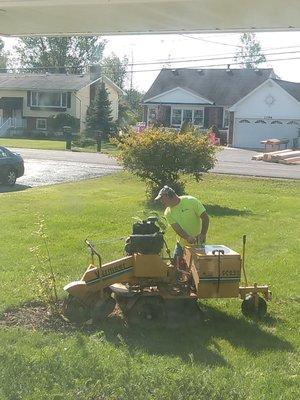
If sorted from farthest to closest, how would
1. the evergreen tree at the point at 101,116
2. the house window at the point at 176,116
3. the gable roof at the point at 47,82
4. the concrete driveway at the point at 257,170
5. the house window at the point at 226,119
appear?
the house window at the point at 176,116 → the gable roof at the point at 47,82 → the house window at the point at 226,119 → the evergreen tree at the point at 101,116 → the concrete driveway at the point at 257,170

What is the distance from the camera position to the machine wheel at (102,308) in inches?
264

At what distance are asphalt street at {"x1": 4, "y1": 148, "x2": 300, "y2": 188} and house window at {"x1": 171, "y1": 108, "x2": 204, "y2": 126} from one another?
21708 millimetres

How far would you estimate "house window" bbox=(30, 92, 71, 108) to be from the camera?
55031 mm

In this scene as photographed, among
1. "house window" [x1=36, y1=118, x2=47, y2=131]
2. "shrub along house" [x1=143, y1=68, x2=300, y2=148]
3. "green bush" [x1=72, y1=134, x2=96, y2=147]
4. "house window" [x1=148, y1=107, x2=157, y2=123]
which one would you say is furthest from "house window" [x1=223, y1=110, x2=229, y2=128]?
"house window" [x1=36, y1=118, x2=47, y2=131]

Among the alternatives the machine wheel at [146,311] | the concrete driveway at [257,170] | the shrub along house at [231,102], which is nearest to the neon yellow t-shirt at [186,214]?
the machine wheel at [146,311]

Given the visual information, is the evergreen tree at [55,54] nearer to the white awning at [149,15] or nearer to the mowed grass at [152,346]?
the mowed grass at [152,346]

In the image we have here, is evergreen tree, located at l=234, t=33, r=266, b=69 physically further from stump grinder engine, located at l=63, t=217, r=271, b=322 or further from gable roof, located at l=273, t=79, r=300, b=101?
gable roof, located at l=273, t=79, r=300, b=101

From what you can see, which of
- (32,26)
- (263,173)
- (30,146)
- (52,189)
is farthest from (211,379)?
(30,146)

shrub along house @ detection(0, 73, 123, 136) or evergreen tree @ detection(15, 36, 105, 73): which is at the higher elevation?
evergreen tree @ detection(15, 36, 105, 73)

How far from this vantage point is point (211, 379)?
17.0ft

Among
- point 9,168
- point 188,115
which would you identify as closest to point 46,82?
point 188,115

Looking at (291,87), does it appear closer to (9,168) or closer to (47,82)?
(47,82)

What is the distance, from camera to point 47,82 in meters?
55.8

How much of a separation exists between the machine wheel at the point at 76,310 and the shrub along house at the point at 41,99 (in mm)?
47846
